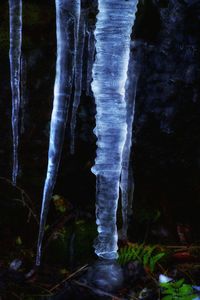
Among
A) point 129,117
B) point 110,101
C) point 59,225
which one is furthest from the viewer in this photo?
point 59,225

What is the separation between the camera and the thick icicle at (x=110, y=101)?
2.06 metres

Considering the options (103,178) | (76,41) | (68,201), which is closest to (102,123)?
(103,178)

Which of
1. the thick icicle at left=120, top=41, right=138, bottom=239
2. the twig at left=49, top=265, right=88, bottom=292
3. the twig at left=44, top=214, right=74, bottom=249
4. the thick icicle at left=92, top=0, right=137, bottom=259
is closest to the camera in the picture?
the thick icicle at left=92, top=0, right=137, bottom=259

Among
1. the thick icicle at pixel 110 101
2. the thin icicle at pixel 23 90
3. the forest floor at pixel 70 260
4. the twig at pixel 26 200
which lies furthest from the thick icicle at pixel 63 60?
the forest floor at pixel 70 260

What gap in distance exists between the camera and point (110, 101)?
2.14m

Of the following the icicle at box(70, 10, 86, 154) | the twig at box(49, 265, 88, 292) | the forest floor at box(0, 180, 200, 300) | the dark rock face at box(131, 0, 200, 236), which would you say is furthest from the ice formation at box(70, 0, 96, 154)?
the twig at box(49, 265, 88, 292)

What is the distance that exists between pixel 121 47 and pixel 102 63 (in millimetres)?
139

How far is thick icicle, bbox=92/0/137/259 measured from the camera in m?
2.06

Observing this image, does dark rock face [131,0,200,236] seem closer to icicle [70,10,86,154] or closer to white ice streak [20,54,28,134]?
icicle [70,10,86,154]

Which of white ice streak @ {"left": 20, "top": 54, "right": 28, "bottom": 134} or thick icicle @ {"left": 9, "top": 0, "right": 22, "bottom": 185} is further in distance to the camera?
white ice streak @ {"left": 20, "top": 54, "right": 28, "bottom": 134}

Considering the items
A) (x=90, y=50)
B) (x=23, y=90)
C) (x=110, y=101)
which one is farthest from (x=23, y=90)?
(x=110, y=101)

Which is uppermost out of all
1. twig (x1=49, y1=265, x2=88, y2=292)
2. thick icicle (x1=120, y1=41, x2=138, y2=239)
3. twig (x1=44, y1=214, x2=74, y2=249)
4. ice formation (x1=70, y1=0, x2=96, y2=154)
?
ice formation (x1=70, y1=0, x2=96, y2=154)

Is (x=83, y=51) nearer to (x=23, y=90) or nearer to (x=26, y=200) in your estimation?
(x=23, y=90)

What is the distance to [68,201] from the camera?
9.45 feet
